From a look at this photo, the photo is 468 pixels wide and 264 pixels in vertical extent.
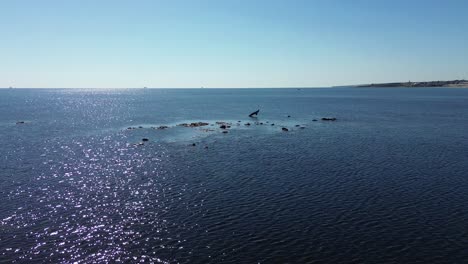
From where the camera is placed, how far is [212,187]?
137 ft

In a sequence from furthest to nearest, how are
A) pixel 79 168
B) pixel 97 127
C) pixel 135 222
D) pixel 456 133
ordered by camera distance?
pixel 97 127 < pixel 456 133 < pixel 79 168 < pixel 135 222

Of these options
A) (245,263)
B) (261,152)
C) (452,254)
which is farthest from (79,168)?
(452,254)

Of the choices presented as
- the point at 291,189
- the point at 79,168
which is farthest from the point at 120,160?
the point at 291,189

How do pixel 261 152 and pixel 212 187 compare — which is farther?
pixel 261 152

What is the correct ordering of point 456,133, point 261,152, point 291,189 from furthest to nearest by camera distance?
point 456,133 < point 261,152 < point 291,189

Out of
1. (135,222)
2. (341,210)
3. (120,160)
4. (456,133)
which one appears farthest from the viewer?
(456,133)

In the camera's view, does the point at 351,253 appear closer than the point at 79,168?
Yes

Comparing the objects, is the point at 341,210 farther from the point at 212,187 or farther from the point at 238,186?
the point at 212,187

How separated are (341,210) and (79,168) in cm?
3946

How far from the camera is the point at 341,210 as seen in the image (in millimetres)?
34281

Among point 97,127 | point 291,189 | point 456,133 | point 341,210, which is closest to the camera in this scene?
point 341,210

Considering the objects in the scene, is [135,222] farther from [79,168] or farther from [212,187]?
[79,168]

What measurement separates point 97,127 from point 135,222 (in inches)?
3074

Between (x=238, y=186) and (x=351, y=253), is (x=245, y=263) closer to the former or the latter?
(x=351, y=253)
